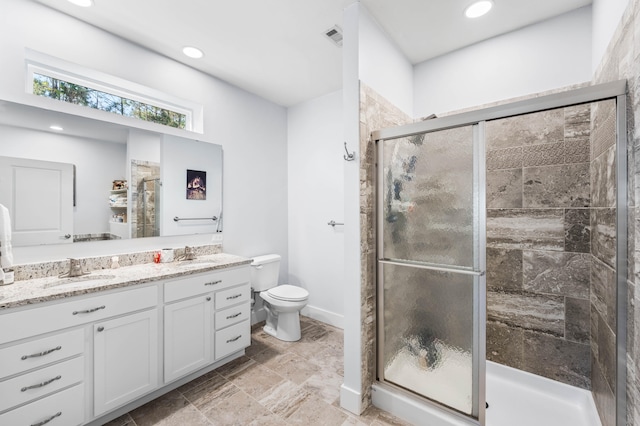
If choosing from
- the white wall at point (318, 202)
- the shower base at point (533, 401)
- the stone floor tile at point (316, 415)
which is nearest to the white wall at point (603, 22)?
the white wall at point (318, 202)

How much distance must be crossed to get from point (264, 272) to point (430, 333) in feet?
6.05

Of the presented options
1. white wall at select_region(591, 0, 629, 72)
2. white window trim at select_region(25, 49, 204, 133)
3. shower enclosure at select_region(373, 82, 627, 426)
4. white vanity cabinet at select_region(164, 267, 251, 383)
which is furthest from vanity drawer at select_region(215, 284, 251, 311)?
white wall at select_region(591, 0, 629, 72)

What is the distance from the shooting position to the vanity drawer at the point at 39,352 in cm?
132

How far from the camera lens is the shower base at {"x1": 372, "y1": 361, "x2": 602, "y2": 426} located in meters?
1.65

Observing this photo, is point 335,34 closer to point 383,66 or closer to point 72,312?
point 383,66

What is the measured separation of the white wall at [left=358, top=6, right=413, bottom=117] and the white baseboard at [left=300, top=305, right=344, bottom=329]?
2302 millimetres

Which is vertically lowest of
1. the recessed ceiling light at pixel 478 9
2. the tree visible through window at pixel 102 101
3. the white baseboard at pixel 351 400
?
the white baseboard at pixel 351 400

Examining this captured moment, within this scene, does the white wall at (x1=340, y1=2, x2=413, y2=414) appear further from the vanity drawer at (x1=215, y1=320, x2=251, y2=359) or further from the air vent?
Answer: the vanity drawer at (x1=215, y1=320, x2=251, y2=359)

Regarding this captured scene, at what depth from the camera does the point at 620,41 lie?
1242 millimetres

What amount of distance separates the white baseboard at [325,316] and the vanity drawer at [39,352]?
2.25 meters

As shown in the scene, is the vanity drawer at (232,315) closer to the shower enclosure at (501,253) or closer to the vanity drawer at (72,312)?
the vanity drawer at (72,312)

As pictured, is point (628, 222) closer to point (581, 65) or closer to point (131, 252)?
point (581, 65)

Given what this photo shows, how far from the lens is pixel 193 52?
2.33 meters

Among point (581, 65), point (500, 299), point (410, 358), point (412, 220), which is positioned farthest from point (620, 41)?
point (410, 358)
